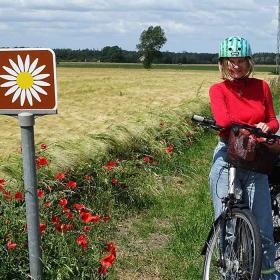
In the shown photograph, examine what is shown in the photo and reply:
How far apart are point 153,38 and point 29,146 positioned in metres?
153

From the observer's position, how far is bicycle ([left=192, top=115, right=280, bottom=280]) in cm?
368

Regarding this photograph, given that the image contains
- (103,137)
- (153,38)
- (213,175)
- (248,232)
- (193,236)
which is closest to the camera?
(248,232)

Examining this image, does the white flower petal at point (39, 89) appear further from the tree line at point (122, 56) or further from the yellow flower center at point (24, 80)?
the tree line at point (122, 56)

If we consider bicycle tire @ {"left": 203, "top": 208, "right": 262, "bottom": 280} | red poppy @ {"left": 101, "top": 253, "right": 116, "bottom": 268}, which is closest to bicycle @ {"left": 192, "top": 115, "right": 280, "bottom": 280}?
bicycle tire @ {"left": 203, "top": 208, "right": 262, "bottom": 280}

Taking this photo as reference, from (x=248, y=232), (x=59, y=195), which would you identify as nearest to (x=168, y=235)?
(x=59, y=195)

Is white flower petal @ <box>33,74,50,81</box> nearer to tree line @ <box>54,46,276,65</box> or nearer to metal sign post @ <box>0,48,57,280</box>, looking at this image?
metal sign post @ <box>0,48,57,280</box>

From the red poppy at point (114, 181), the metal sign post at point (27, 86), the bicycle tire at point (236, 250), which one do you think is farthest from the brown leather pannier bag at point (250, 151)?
the red poppy at point (114, 181)

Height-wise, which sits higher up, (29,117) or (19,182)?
(29,117)

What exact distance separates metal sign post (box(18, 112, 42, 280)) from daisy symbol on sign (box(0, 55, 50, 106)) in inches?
4.5

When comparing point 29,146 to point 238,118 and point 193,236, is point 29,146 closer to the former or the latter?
point 238,118

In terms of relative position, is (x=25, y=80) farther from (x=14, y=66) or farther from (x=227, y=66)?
(x=227, y=66)

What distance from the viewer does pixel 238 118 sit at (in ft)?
13.0

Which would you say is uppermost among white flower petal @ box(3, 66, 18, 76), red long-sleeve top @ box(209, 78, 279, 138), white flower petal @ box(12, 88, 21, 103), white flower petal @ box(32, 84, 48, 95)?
white flower petal @ box(3, 66, 18, 76)

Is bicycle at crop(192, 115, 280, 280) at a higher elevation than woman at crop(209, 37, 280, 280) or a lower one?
lower
